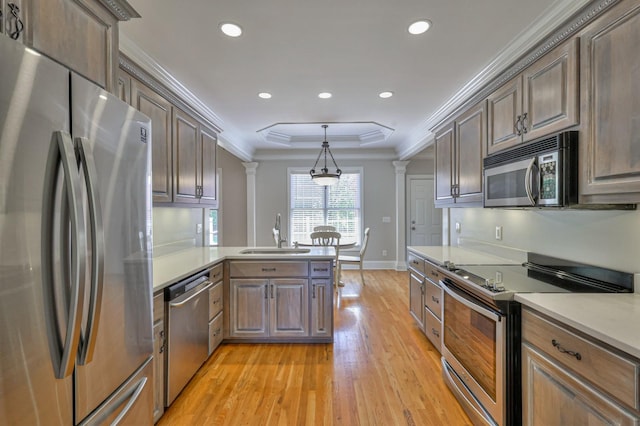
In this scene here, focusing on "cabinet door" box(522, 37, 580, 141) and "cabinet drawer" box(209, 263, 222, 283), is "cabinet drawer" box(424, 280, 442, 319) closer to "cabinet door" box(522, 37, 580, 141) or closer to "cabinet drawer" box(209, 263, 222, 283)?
"cabinet door" box(522, 37, 580, 141)

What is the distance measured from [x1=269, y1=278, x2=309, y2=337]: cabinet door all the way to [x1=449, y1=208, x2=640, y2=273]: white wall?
189 cm

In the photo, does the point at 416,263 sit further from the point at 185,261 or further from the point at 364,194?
the point at 364,194

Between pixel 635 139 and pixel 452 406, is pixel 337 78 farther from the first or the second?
pixel 452 406

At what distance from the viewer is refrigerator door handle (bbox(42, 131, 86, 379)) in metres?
0.83

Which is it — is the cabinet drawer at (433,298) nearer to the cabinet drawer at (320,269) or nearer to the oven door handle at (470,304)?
the oven door handle at (470,304)

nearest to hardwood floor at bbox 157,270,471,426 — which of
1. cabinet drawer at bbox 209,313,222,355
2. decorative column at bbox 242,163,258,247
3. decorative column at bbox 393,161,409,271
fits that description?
cabinet drawer at bbox 209,313,222,355

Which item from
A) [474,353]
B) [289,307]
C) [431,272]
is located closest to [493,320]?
[474,353]

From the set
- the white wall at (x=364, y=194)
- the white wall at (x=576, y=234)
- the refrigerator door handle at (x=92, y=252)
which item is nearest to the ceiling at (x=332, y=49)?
the white wall at (x=576, y=234)

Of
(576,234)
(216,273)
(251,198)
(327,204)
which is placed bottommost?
(216,273)

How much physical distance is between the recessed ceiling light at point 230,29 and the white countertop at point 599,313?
7.46 ft

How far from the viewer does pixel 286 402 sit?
6.92ft

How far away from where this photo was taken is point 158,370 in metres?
1.88

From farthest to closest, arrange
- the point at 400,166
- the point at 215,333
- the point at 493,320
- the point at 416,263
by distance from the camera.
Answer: the point at 400,166 < the point at 416,263 < the point at 215,333 < the point at 493,320

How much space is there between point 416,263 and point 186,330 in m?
2.22
